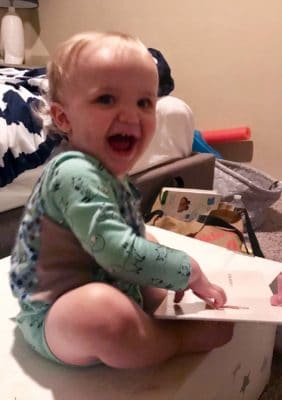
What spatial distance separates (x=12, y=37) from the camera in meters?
2.40

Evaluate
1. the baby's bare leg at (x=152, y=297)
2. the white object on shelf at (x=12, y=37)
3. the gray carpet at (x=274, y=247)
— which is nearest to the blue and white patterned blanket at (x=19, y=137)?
the baby's bare leg at (x=152, y=297)

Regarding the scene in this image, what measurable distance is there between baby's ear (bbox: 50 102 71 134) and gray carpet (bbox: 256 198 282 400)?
61 centimetres

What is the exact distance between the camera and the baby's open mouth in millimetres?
639

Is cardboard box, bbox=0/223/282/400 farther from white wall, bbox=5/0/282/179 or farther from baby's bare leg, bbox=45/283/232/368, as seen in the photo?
white wall, bbox=5/0/282/179

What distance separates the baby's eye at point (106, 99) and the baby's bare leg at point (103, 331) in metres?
0.24

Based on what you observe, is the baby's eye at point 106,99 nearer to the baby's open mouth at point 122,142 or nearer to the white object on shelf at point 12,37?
the baby's open mouth at point 122,142

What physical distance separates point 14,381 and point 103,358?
116 millimetres

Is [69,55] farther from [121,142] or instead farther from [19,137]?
[19,137]

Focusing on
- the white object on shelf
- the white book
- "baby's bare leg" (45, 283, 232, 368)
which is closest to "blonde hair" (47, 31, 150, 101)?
"baby's bare leg" (45, 283, 232, 368)

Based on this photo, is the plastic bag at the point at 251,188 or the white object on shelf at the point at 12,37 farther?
the white object on shelf at the point at 12,37

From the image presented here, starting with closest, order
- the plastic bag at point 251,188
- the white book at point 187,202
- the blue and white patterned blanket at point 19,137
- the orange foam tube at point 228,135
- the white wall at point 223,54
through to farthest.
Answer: the blue and white patterned blanket at point 19,137 → the white book at point 187,202 → the plastic bag at point 251,188 → the white wall at point 223,54 → the orange foam tube at point 228,135

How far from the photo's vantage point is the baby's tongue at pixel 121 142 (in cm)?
64

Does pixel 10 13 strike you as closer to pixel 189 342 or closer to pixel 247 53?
pixel 247 53

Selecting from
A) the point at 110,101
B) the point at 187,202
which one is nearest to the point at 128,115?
the point at 110,101
